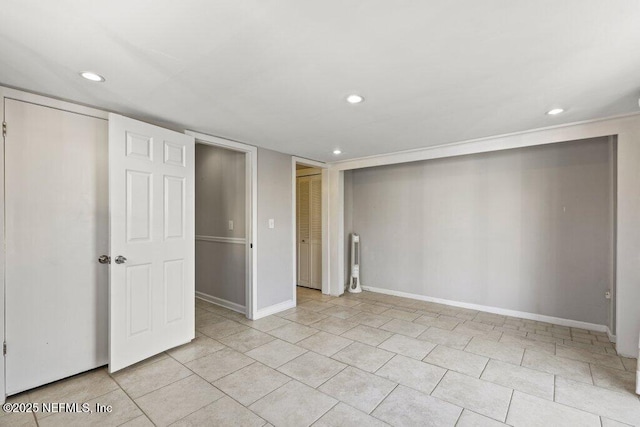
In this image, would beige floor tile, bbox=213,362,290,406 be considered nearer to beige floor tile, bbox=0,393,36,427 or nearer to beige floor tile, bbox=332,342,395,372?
beige floor tile, bbox=332,342,395,372

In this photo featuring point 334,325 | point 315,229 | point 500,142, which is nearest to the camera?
point 500,142

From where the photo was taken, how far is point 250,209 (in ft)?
12.4

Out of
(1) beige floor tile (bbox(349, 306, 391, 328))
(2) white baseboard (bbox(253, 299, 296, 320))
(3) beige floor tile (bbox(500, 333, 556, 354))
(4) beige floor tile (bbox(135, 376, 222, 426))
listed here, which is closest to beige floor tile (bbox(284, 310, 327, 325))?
(2) white baseboard (bbox(253, 299, 296, 320))

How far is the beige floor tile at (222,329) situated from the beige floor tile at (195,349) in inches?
5.0

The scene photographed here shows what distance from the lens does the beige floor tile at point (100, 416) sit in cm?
185

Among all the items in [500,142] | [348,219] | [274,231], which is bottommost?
[274,231]

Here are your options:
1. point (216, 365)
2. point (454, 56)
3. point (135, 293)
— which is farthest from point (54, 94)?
point (454, 56)

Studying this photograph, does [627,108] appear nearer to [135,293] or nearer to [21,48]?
[21,48]

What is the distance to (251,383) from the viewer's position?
228cm

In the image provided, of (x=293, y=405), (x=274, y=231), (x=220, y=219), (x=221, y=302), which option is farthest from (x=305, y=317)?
(x=220, y=219)

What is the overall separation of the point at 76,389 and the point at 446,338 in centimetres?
336

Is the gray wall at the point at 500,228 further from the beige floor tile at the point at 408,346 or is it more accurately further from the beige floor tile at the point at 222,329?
the beige floor tile at the point at 222,329

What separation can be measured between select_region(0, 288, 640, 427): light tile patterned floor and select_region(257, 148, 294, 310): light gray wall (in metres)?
0.61

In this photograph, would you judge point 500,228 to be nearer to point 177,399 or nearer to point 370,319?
point 370,319
